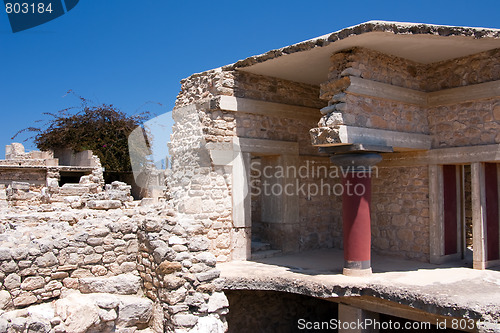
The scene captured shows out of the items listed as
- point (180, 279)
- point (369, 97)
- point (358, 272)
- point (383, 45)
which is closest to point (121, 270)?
point (180, 279)

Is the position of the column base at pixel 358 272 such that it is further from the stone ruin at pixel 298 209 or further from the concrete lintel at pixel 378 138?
the concrete lintel at pixel 378 138

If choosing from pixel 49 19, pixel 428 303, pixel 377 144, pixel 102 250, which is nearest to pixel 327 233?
pixel 377 144

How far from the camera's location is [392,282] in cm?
647

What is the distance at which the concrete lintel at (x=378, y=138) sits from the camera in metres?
6.72

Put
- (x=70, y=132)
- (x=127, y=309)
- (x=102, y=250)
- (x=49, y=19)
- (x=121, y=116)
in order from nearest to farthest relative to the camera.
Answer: (x=127, y=309) → (x=102, y=250) → (x=49, y=19) → (x=70, y=132) → (x=121, y=116)

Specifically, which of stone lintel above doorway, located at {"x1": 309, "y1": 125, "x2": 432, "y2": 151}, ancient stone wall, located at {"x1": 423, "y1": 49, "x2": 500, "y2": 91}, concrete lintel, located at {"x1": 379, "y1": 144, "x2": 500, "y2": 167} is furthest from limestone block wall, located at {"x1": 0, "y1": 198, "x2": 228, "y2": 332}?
ancient stone wall, located at {"x1": 423, "y1": 49, "x2": 500, "y2": 91}

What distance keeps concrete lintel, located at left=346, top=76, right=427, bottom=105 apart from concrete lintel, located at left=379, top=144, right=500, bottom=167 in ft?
3.18

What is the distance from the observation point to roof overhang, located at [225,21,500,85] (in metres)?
6.44

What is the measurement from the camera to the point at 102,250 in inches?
220

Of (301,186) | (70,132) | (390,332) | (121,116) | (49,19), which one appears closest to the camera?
(49,19)

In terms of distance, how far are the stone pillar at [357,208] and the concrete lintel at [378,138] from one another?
0.28 meters

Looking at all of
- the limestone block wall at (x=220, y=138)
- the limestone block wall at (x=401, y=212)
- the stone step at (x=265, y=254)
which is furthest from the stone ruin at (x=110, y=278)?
the limestone block wall at (x=401, y=212)

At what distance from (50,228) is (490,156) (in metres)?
6.81

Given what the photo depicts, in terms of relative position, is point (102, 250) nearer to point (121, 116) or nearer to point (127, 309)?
point (127, 309)
